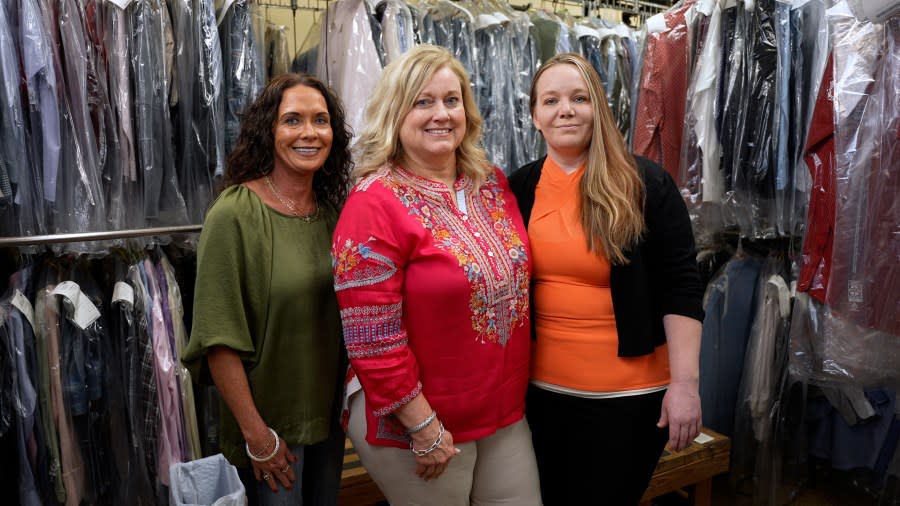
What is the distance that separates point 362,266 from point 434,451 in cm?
41

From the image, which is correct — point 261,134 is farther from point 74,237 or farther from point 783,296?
point 783,296

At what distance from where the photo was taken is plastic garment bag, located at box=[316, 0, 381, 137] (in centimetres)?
A: 244

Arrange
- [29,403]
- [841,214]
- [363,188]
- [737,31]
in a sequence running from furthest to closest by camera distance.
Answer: [737,31] → [29,403] → [841,214] → [363,188]

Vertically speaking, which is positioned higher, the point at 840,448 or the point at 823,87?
the point at 823,87

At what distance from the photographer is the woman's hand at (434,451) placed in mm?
1329

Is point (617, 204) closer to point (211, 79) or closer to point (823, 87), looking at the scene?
point (823, 87)

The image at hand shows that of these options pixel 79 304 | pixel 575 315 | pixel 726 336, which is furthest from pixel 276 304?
pixel 726 336

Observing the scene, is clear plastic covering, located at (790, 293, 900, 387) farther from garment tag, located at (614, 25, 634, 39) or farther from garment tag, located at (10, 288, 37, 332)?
garment tag, located at (10, 288, 37, 332)

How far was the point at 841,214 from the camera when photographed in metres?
1.65

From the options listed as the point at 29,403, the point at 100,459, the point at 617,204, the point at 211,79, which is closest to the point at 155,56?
the point at 211,79

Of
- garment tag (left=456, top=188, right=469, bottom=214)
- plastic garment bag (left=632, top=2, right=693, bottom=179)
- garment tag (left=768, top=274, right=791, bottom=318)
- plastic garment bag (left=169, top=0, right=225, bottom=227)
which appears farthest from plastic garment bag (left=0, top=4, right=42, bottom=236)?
garment tag (left=768, top=274, right=791, bottom=318)

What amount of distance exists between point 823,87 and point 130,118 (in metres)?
2.09

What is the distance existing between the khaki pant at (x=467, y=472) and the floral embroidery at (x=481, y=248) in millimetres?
259

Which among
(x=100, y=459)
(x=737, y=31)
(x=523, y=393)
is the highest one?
(x=737, y=31)
